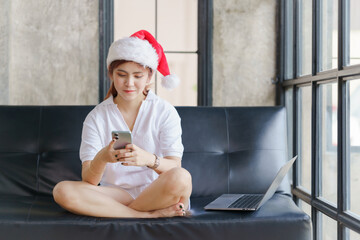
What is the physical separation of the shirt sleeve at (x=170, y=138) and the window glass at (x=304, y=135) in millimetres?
1088

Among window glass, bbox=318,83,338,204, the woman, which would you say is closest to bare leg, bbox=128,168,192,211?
the woman

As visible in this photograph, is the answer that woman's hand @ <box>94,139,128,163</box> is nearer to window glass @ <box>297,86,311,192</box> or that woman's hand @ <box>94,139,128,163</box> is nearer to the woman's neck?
the woman's neck

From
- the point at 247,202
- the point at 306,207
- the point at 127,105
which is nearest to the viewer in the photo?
the point at 247,202

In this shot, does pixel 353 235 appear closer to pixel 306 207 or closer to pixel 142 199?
pixel 306 207

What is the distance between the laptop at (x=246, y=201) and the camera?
1.88 m

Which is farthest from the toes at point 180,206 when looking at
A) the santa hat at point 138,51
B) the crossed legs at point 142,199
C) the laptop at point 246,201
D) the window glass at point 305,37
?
the window glass at point 305,37

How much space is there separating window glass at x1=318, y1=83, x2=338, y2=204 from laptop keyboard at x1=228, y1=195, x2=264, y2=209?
542mm

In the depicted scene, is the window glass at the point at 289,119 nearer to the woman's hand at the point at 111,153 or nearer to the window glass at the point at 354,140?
the window glass at the point at 354,140

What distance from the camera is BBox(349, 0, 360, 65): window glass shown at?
6.96ft

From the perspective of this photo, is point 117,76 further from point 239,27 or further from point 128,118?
point 239,27

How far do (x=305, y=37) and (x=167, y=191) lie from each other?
5.46 ft

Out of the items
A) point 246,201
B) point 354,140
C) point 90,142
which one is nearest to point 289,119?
Answer: point 354,140

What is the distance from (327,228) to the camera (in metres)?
2.53

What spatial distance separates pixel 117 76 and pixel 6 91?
151cm
